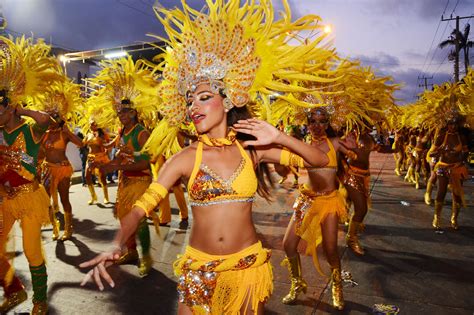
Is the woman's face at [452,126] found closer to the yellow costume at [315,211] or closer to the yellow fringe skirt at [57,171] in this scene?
the yellow costume at [315,211]

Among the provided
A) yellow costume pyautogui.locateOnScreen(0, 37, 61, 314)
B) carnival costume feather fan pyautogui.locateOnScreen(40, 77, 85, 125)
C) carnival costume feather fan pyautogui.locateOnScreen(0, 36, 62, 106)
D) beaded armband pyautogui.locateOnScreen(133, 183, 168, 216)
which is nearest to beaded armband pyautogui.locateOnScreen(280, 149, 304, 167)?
beaded armband pyautogui.locateOnScreen(133, 183, 168, 216)

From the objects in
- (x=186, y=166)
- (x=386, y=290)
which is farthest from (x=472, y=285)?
(x=186, y=166)

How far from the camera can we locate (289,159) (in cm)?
263

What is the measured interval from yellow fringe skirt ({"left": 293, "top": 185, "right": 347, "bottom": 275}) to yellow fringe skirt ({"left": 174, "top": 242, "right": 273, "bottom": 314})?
187cm

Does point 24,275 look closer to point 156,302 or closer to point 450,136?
point 156,302

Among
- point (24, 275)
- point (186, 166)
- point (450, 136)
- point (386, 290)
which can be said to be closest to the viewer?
point (186, 166)

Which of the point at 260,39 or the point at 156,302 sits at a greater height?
the point at 260,39

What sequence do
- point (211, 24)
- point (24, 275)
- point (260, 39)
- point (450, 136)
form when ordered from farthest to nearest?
point (450, 136) < point (24, 275) < point (260, 39) < point (211, 24)

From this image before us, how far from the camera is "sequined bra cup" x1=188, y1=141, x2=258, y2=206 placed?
2268mm

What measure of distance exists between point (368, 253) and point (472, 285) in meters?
1.52

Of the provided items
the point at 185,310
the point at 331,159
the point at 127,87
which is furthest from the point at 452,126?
the point at 185,310

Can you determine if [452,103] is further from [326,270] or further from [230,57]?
[230,57]

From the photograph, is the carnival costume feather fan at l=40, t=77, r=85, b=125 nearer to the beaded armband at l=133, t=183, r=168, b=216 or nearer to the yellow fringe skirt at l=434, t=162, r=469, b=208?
the beaded armband at l=133, t=183, r=168, b=216

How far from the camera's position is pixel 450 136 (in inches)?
280
